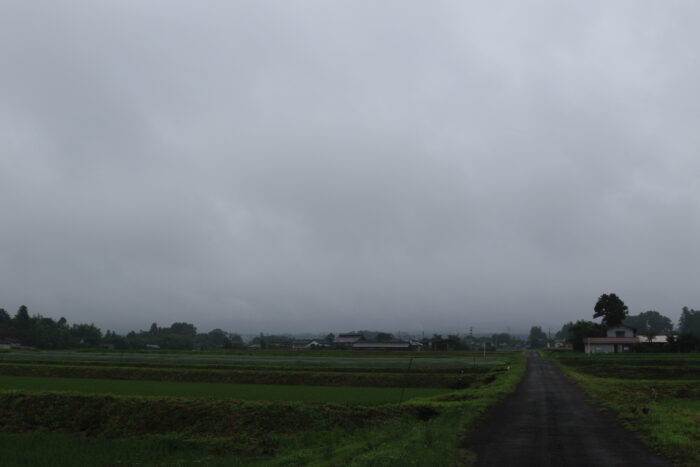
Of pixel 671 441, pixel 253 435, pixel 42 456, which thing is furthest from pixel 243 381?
pixel 671 441

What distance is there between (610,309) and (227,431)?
152858mm

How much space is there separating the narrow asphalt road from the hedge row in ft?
60.3

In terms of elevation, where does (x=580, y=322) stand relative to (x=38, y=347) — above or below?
above

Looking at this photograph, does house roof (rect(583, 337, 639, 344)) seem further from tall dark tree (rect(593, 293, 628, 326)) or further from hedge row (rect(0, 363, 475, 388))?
hedge row (rect(0, 363, 475, 388))

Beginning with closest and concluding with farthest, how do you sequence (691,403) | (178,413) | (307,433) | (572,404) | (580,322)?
(307,433) → (178,413) → (572,404) → (691,403) → (580,322)

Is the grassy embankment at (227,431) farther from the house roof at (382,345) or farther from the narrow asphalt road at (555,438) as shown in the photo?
the house roof at (382,345)

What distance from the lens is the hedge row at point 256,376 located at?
47844 millimetres

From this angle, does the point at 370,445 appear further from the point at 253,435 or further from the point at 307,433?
the point at 253,435

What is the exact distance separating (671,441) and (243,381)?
4214cm

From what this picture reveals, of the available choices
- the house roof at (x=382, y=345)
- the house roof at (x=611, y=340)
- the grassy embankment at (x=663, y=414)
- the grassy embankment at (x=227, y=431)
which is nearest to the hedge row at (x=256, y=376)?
the grassy embankment at (x=663, y=414)

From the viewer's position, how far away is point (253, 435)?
76.5ft

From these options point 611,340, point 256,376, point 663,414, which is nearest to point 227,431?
point 663,414

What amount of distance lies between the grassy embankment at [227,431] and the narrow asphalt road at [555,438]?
3.73 ft

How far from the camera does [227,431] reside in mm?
24141
